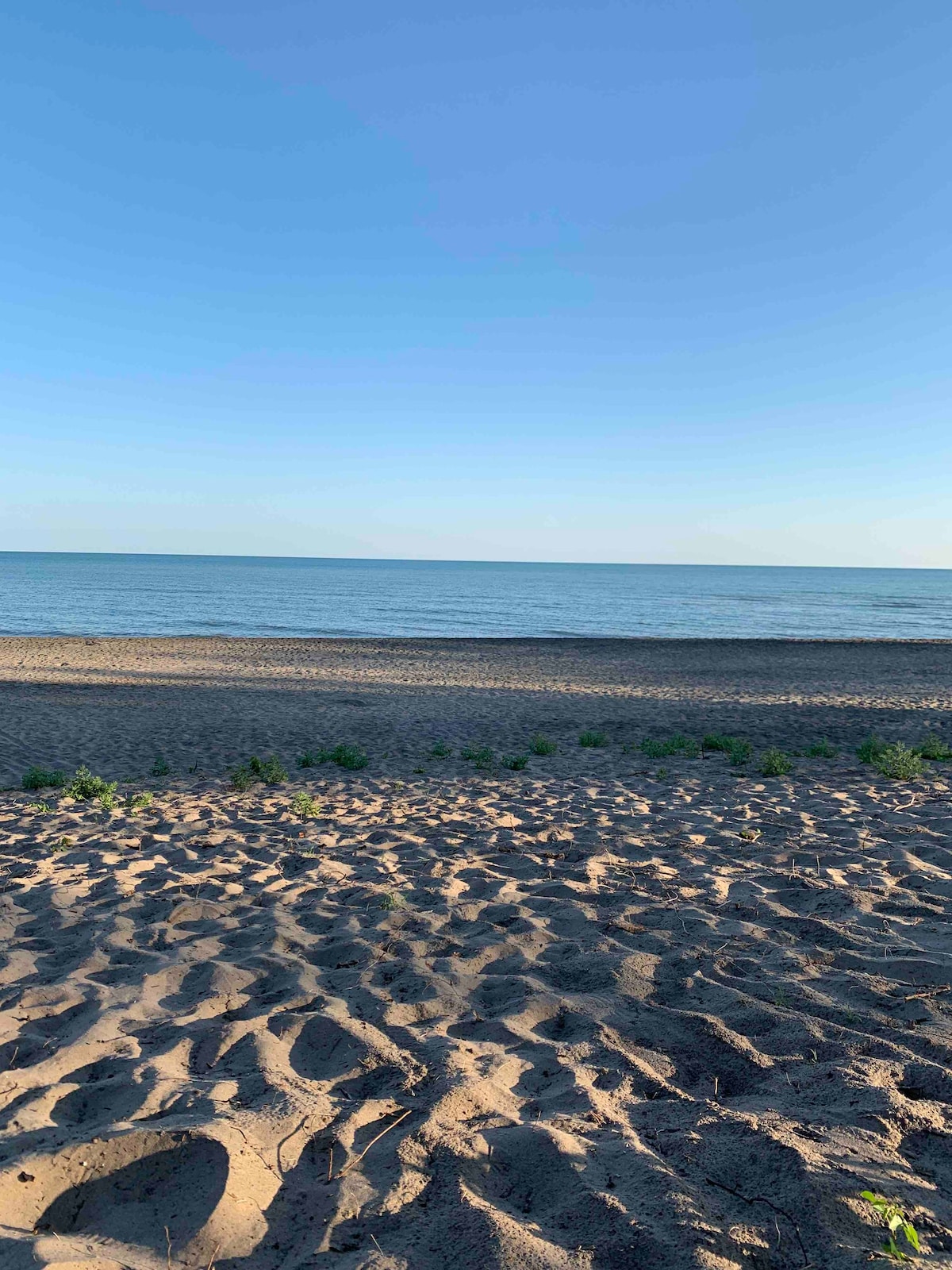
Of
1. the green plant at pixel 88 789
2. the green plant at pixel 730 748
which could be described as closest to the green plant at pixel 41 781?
the green plant at pixel 88 789

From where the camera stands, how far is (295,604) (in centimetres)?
6178

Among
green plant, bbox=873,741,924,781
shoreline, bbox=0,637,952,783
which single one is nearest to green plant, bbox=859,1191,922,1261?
green plant, bbox=873,741,924,781

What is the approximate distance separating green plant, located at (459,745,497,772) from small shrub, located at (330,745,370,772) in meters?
1.50

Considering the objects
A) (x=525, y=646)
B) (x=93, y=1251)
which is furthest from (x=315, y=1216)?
(x=525, y=646)

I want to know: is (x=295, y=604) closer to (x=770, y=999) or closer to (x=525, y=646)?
(x=525, y=646)

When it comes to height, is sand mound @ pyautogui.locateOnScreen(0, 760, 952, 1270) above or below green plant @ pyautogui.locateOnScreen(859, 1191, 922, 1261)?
below

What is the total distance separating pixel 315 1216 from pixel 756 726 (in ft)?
45.3

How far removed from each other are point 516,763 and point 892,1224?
8439 millimetres

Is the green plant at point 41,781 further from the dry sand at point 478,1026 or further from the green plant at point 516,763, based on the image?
the green plant at point 516,763

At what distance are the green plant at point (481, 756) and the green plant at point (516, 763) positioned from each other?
0.21 meters

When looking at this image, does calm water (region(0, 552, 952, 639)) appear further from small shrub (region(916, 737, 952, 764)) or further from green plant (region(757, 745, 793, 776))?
green plant (region(757, 745, 793, 776))

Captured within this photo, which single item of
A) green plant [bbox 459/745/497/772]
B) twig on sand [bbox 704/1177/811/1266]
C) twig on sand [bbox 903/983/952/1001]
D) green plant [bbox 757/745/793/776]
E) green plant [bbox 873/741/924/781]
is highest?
twig on sand [bbox 704/1177/811/1266]

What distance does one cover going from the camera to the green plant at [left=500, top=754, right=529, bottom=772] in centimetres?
1048

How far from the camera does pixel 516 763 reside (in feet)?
34.7
